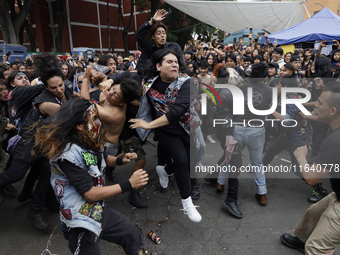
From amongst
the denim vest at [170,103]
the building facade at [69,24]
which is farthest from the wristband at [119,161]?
the building facade at [69,24]

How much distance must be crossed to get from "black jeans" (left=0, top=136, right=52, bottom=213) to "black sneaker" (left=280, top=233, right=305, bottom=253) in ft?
9.29

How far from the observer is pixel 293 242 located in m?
2.52

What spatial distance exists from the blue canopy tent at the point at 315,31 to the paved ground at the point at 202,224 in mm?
8831

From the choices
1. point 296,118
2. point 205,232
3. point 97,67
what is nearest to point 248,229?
point 205,232

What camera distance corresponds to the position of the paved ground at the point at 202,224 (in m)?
2.60

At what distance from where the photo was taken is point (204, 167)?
175 inches

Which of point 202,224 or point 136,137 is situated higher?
point 136,137

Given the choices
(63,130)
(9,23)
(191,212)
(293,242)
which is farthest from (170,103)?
(9,23)

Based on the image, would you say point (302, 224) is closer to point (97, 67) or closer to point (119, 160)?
point (119, 160)

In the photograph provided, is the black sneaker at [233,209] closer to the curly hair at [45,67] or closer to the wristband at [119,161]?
the wristband at [119,161]

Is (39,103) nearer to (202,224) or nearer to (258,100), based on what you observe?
(202,224)

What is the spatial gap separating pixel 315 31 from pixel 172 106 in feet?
36.3

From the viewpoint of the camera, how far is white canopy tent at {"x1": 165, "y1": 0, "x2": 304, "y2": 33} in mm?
11734

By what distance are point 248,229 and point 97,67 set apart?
2908 mm
